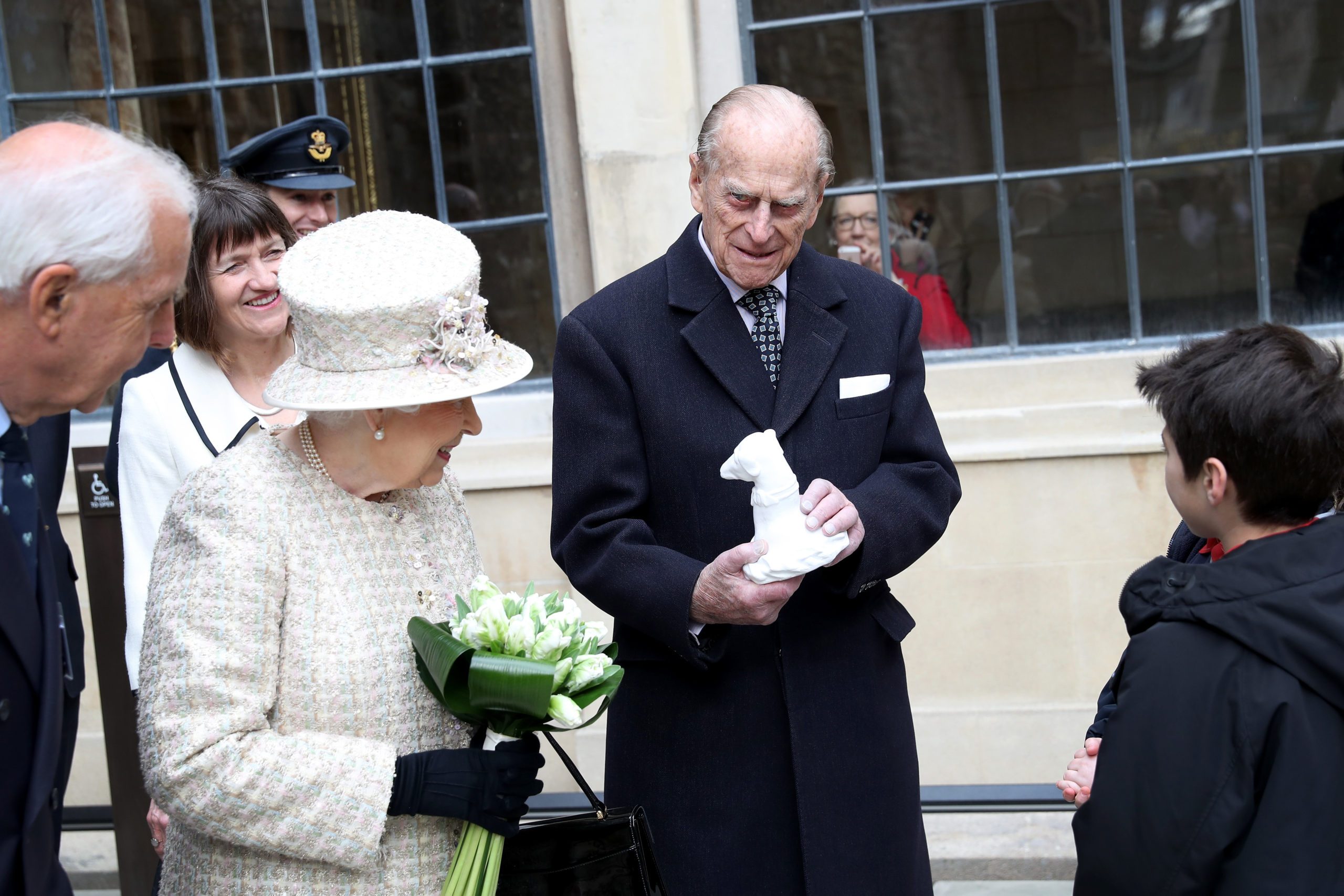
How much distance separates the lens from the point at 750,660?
232 cm

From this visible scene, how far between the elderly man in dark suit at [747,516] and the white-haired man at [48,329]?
2.79 ft

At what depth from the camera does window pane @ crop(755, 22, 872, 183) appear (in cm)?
473

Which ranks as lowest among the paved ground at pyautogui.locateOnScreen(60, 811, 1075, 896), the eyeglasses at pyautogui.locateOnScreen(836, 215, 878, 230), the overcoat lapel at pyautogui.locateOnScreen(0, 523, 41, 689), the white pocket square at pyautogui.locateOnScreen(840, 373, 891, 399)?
the paved ground at pyautogui.locateOnScreen(60, 811, 1075, 896)

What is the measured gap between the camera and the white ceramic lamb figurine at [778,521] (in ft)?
6.59

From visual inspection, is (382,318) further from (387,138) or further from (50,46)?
(50,46)

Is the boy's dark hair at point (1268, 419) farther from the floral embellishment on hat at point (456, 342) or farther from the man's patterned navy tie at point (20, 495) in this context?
the man's patterned navy tie at point (20, 495)

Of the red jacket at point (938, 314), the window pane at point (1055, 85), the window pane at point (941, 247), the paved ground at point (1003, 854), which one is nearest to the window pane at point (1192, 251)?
the window pane at point (1055, 85)

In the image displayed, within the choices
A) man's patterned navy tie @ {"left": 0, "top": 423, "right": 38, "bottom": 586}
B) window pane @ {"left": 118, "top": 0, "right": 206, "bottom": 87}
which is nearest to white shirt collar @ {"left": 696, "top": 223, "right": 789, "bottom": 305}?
man's patterned navy tie @ {"left": 0, "top": 423, "right": 38, "bottom": 586}

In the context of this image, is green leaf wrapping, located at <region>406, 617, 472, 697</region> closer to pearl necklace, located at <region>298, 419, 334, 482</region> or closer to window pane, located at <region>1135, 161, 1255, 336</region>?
pearl necklace, located at <region>298, 419, 334, 482</region>

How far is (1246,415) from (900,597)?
290cm

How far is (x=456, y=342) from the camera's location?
1905 mm

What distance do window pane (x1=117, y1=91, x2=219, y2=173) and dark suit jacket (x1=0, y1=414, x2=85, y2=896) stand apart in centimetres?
375

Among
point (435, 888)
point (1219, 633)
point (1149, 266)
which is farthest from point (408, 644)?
point (1149, 266)

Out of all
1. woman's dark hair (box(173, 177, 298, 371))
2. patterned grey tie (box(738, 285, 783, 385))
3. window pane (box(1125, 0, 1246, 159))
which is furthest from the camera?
window pane (box(1125, 0, 1246, 159))
